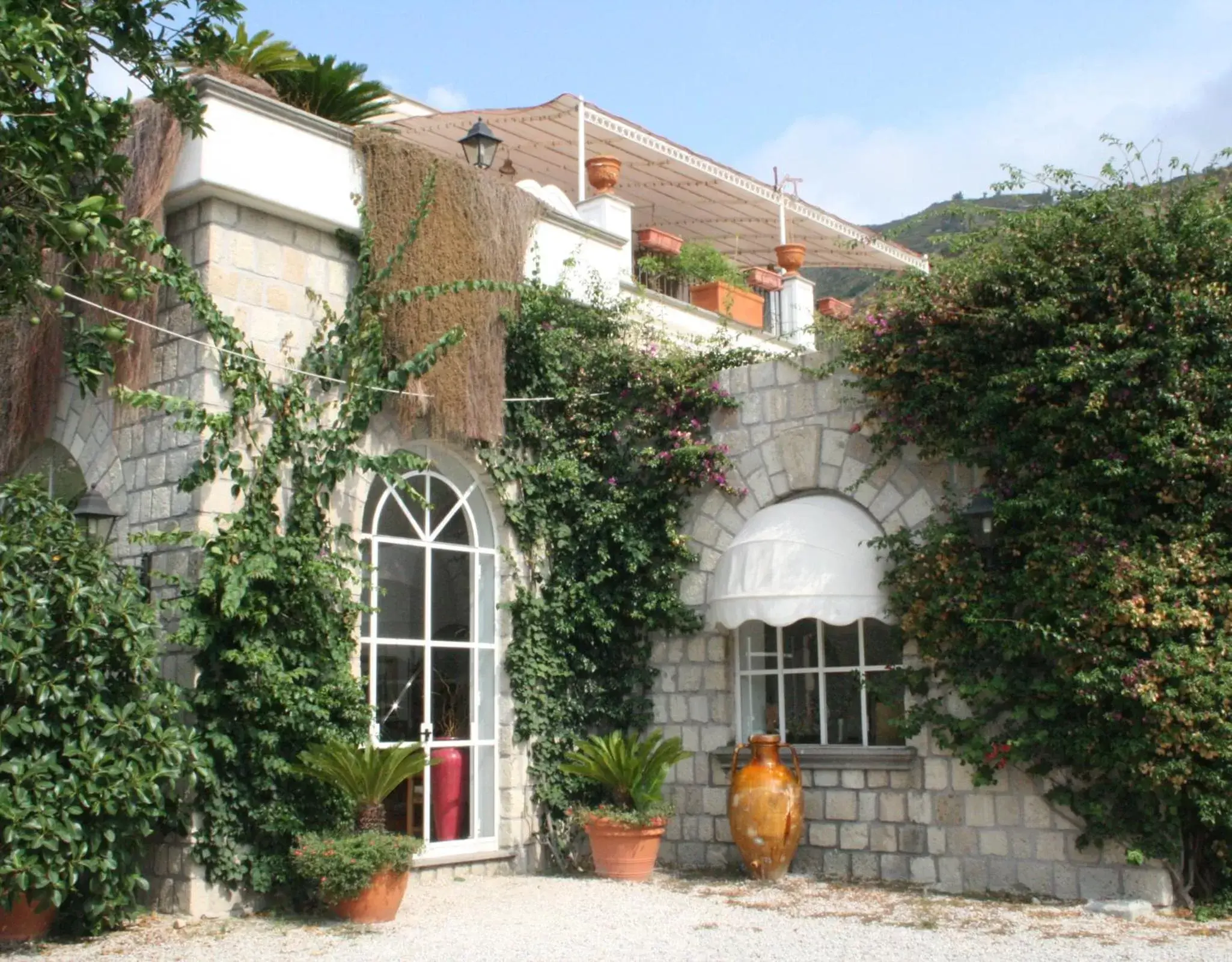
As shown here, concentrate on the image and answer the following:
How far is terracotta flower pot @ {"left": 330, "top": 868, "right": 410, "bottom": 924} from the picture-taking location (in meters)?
7.53

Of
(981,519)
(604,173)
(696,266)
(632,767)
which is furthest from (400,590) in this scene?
(696,266)

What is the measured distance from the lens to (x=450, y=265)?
9.24m

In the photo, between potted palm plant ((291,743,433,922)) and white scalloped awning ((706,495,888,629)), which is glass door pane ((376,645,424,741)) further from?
white scalloped awning ((706,495,888,629))

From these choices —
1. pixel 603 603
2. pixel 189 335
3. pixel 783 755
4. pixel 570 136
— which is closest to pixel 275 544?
pixel 189 335

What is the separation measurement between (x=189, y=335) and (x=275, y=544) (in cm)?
142

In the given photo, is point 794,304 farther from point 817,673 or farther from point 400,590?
point 400,590

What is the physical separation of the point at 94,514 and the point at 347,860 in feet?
8.56

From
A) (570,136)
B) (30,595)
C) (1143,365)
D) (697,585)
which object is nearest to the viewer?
(30,595)

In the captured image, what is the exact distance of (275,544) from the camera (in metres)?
7.96

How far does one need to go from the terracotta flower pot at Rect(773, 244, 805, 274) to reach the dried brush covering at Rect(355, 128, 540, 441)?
6067 millimetres

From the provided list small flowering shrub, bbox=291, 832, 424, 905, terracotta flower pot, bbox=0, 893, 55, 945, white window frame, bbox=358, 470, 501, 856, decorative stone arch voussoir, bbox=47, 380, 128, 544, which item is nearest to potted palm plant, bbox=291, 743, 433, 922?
small flowering shrub, bbox=291, 832, 424, 905

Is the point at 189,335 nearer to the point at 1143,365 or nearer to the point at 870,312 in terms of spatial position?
the point at 870,312

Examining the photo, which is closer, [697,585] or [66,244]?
[66,244]

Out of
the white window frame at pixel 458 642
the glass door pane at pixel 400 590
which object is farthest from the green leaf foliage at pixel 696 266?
the glass door pane at pixel 400 590
